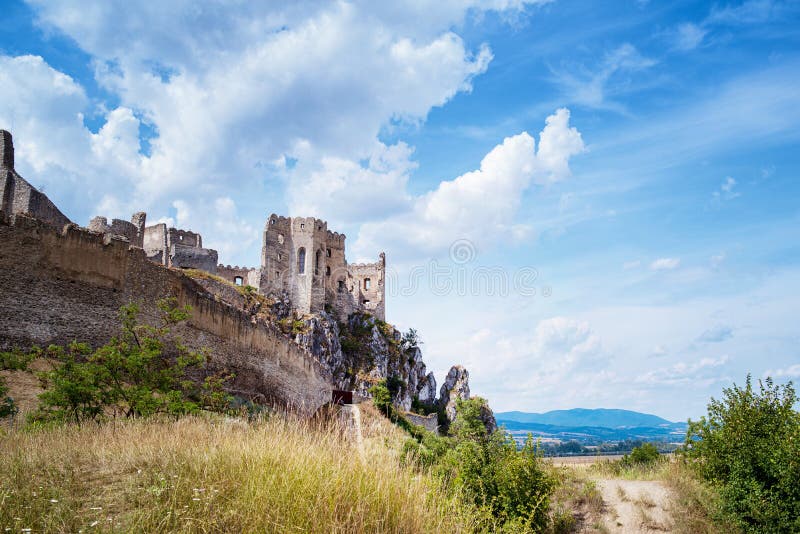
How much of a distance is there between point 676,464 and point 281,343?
1616 cm

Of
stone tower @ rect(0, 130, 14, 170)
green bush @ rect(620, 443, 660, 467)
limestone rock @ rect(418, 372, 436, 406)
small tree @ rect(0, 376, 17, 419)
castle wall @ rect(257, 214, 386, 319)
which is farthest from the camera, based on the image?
limestone rock @ rect(418, 372, 436, 406)

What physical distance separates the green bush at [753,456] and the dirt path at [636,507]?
1.50 metres

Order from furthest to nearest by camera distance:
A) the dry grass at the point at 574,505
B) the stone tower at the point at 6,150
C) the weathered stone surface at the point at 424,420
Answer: the weathered stone surface at the point at 424,420 < the stone tower at the point at 6,150 < the dry grass at the point at 574,505

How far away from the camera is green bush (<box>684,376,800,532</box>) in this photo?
47.8 feet

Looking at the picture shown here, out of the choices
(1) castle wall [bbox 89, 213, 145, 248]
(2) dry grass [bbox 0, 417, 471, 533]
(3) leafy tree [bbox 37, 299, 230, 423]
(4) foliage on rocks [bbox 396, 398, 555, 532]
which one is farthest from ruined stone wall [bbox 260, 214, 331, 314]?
(2) dry grass [bbox 0, 417, 471, 533]

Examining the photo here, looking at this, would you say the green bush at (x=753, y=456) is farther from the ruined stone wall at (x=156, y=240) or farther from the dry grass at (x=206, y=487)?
the ruined stone wall at (x=156, y=240)

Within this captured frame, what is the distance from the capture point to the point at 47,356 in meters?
13.8

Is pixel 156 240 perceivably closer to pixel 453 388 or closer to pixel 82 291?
pixel 453 388

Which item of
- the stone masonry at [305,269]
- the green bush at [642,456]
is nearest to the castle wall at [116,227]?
the stone masonry at [305,269]

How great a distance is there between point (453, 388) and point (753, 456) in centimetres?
5119

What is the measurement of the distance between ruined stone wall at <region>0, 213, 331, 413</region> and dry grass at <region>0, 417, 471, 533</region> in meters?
7.35

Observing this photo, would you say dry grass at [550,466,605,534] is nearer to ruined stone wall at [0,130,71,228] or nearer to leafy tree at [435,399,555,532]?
leafy tree at [435,399,555,532]

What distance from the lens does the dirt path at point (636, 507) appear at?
15.2 meters

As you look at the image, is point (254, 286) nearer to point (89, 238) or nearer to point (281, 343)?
point (281, 343)
